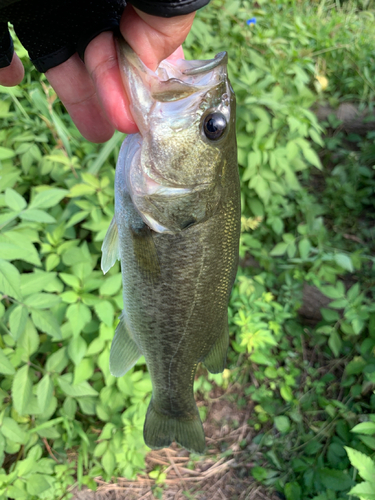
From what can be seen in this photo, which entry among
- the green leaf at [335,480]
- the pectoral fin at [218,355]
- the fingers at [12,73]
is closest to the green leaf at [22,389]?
the pectoral fin at [218,355]

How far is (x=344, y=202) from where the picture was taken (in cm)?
364

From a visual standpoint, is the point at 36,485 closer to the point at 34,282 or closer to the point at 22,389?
the point at 22,389

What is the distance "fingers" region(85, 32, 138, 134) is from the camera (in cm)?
95

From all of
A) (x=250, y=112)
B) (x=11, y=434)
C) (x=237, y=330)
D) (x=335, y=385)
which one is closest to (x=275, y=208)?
(x=250, y=112)

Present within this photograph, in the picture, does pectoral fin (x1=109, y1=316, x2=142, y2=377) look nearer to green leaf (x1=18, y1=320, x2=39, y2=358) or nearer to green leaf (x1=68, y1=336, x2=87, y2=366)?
green leaf (x1=68, y1=336, x2=87, y2=366)

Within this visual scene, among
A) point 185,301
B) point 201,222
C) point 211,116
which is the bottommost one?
point 185,301

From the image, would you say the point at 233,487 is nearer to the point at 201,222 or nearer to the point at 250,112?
the point at 201,222

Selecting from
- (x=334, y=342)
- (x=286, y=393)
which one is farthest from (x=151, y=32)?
(x=286, y=393)

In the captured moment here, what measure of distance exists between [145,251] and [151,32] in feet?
2.19

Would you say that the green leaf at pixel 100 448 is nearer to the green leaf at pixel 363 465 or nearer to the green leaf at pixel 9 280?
the green leaf at pixel 9 280

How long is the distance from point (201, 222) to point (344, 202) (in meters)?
3.11

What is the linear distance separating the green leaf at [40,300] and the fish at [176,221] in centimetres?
34

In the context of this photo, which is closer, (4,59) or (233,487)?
(4,59)

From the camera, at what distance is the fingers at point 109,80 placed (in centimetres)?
95
